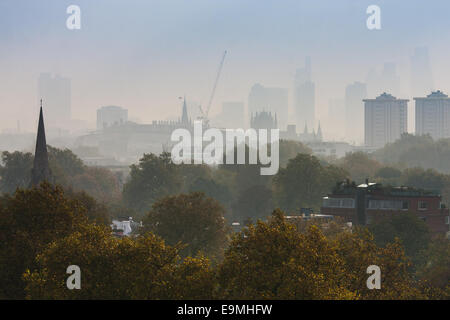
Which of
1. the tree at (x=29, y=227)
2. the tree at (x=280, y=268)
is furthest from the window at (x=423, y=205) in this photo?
the tree at (x=280, y=268)

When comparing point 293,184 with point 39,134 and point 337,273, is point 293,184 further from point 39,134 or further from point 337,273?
point 337,273

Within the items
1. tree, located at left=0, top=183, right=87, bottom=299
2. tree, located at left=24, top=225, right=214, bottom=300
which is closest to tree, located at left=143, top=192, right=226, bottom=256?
tree, located at left=0, top=183, right=87, bottom=299

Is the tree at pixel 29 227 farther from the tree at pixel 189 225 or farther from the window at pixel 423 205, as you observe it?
the window at pixel 423 205

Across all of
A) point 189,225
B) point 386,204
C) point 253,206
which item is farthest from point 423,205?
point 253,206

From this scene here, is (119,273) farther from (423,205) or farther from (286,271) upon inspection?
(423,205)
